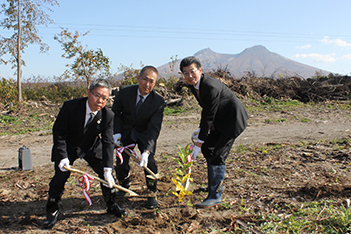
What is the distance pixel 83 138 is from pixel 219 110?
5.60ft

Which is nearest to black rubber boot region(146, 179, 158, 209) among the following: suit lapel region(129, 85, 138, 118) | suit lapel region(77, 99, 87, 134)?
suit lapel region(129, 85, 138, 118)

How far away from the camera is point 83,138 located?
10.2 feet

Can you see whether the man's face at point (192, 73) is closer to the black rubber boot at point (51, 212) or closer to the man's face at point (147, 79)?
the man's face at point (147, 79)

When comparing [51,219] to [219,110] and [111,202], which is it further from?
[219,110]

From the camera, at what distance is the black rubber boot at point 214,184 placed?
11.2 ft

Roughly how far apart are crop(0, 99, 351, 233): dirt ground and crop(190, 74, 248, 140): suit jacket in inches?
40.0

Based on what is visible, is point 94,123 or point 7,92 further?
point 7,92

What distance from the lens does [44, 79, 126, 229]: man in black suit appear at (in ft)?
9.55

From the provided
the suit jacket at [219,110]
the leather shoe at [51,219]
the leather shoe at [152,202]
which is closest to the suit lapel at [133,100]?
the suit jacket at [219,110]

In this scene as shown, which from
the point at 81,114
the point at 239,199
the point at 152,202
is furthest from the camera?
the point at 239,199

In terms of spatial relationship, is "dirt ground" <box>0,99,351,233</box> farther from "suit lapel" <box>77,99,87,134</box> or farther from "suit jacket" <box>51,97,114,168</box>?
"suit lapel" <box>77,99,87,134</box>

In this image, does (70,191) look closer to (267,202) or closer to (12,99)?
(267,202)

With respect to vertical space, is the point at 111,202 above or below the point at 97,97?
below

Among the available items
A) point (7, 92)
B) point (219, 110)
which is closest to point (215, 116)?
point (219, 110)
